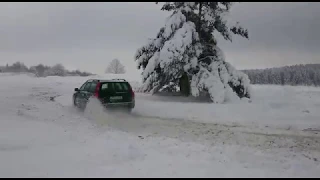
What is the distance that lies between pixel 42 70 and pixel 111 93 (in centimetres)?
6277

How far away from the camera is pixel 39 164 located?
6484mm

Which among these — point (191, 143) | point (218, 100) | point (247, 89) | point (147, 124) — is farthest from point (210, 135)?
point (247, 89)

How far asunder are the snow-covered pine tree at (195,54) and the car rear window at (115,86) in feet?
14.9

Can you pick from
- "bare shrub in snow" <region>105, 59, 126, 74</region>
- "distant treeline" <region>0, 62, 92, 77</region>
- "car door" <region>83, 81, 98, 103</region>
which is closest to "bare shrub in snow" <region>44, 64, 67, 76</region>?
"distant treeline" <region>0, 62, 92, 77</region>

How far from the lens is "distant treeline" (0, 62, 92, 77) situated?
204 ft

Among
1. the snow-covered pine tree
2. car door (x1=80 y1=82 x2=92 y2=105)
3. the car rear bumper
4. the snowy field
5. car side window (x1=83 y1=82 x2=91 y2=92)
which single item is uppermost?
the snow-covered pine tree

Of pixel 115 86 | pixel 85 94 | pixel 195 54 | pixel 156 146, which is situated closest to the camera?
pixel 156 146

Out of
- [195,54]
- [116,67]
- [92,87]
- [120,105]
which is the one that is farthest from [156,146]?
[116,67]

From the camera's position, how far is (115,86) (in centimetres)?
1442

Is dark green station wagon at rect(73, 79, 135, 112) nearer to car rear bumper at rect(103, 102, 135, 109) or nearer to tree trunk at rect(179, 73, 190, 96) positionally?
car rear bumper at rect(103, 102, 135, 109)

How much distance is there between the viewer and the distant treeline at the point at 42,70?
→ 62106 millimetres

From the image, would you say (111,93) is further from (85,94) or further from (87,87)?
(87,87)

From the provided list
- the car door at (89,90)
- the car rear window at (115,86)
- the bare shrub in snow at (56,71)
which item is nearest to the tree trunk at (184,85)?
the car rear window at (115,86)

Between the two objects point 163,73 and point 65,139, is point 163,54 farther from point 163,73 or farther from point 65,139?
point 65,139
